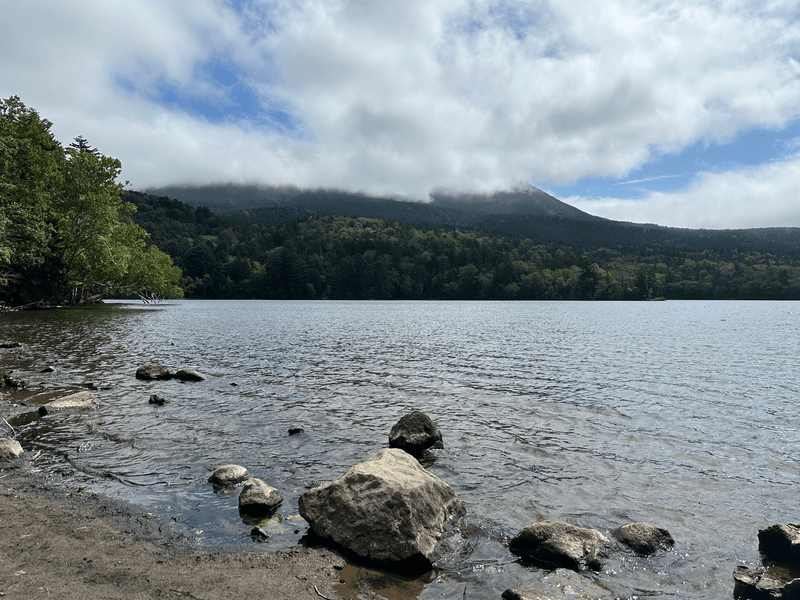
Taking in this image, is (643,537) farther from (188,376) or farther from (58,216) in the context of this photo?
(58,216)

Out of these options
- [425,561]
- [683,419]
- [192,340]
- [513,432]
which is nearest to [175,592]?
[425,561]

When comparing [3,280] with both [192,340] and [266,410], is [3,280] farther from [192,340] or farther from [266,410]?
[266,410]

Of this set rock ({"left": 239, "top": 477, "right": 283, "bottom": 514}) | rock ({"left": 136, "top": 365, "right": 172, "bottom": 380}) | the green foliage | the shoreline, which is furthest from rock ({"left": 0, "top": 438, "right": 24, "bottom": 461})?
the green foliage

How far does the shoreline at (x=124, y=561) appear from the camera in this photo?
708 cm

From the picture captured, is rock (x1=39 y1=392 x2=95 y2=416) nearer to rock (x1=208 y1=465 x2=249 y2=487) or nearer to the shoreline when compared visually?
the shoreline

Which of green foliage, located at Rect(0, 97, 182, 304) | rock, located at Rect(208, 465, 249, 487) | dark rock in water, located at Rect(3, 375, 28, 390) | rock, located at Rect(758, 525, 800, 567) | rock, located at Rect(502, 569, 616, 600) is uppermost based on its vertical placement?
green foliage, located at Rect(0, 97, 182, 304)

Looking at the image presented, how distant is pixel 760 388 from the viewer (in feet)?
87.1

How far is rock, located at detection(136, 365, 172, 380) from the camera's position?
2589cm

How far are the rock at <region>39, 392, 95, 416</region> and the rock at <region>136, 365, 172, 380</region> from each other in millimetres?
5969

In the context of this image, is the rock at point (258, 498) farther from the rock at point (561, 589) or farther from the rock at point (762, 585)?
the rock at point (762, 585)

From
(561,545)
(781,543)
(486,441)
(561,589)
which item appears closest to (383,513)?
(561,589)

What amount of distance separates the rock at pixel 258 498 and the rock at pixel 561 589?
18.4ft

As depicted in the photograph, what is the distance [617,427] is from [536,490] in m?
8.03

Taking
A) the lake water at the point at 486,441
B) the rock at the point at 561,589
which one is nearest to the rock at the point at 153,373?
the lake water at the point at 486,441
